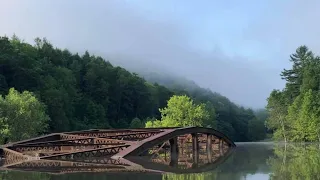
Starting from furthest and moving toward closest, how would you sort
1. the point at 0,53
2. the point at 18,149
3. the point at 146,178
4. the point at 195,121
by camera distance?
the point at 0,53
the point at 195,121
the point at 18,149
the point at 146,178

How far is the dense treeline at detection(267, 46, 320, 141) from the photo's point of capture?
247ft

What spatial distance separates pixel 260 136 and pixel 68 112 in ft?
225

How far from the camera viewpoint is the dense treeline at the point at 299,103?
75.2 m

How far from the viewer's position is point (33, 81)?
86188 mm

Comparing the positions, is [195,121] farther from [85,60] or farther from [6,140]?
[85,60]

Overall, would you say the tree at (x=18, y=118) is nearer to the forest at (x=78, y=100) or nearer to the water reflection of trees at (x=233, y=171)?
the forest at (x=78, y=100)

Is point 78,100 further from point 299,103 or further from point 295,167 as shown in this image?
point 295,167

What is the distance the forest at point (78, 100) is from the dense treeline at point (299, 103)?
554 inches

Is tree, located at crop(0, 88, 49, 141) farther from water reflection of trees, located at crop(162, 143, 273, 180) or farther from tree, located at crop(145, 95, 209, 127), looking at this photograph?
water reflection of trees, located at crop(162, 143, 273, 180)

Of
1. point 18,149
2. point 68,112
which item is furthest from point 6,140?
point 68,112

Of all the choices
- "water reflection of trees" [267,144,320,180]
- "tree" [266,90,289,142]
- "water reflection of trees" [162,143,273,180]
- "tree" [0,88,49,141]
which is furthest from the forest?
"water reflection of trees" [267,144,320,180]

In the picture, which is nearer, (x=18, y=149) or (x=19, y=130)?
(x=18, y=149)

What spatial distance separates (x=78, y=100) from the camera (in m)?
111

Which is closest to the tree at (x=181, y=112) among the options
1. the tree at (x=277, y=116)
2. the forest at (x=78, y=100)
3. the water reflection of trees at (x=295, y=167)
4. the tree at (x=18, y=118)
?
the forest at (x=78, y=100)
